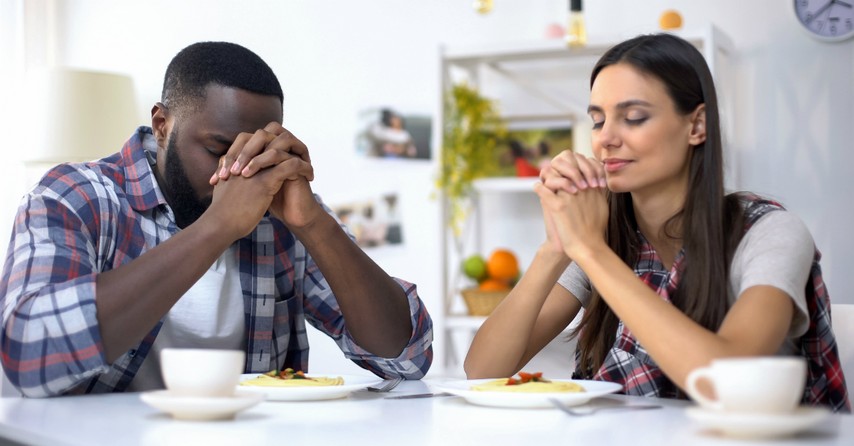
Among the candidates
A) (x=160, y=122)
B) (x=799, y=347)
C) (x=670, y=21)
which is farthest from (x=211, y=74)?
(x=670, y=21)

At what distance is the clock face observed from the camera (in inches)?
122

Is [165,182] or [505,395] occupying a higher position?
[165,182]

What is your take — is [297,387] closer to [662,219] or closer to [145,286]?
[145,286]

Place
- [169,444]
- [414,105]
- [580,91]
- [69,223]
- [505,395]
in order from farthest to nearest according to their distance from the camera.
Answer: [414,105]
[580,91]
[69,223]
[505,395]
[169,444]

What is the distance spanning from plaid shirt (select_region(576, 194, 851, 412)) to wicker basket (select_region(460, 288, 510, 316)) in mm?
1580

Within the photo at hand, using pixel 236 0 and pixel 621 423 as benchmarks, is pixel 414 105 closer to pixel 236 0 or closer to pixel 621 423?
pixel 236 0

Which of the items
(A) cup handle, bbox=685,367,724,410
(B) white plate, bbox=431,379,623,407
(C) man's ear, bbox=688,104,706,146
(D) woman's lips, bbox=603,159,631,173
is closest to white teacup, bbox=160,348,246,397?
(B) white plate, bbox=431,379,623,407

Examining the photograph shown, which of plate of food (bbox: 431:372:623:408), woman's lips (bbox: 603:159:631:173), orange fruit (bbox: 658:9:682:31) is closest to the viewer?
plate of food (bbox: 431:372:623:408)

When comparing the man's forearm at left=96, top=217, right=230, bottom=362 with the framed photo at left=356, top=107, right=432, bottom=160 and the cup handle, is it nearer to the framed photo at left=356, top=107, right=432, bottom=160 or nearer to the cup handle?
the cup handle

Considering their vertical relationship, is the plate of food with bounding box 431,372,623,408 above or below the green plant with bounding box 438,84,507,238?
below

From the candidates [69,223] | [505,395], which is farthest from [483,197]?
[505,395]

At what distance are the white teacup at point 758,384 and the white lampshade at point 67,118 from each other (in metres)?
3.10

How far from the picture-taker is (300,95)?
3959 mm

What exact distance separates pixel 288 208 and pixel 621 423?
0.81 meters
